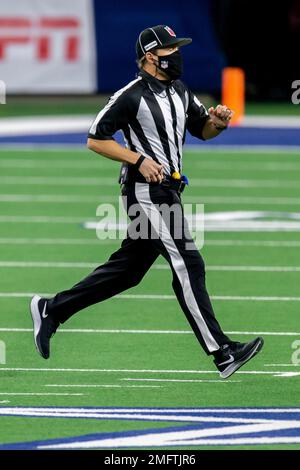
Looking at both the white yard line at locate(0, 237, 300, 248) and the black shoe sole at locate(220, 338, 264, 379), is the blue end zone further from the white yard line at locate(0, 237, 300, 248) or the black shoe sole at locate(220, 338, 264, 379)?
the black shoe sole at locate(220, 338, 264, 379)

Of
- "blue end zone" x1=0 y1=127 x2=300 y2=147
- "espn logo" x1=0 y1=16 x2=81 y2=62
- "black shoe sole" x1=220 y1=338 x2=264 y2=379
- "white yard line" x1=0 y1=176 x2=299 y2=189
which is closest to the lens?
"black shoe sole" x1=220 y1=338 x2=264 y2=379

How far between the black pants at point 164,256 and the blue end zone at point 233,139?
1617 centimetres

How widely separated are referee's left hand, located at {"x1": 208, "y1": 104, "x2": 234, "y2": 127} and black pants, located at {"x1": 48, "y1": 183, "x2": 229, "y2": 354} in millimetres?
606

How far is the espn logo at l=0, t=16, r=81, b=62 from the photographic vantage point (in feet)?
102

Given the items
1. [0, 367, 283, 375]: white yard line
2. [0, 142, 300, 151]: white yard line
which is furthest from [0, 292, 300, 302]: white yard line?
[0, 142, 300, 151]: white yard line

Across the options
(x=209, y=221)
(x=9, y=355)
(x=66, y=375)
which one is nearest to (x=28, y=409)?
(x=66, y=375)

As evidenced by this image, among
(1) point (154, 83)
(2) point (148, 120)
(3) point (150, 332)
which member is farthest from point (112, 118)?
(3) point (150, 332)

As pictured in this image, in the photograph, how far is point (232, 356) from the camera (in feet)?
28.5

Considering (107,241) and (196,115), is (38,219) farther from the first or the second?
(196,115)

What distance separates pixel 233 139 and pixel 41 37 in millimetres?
6626

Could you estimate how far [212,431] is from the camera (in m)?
7.45

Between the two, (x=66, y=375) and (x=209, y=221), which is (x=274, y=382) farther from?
(x=209, y=221)
